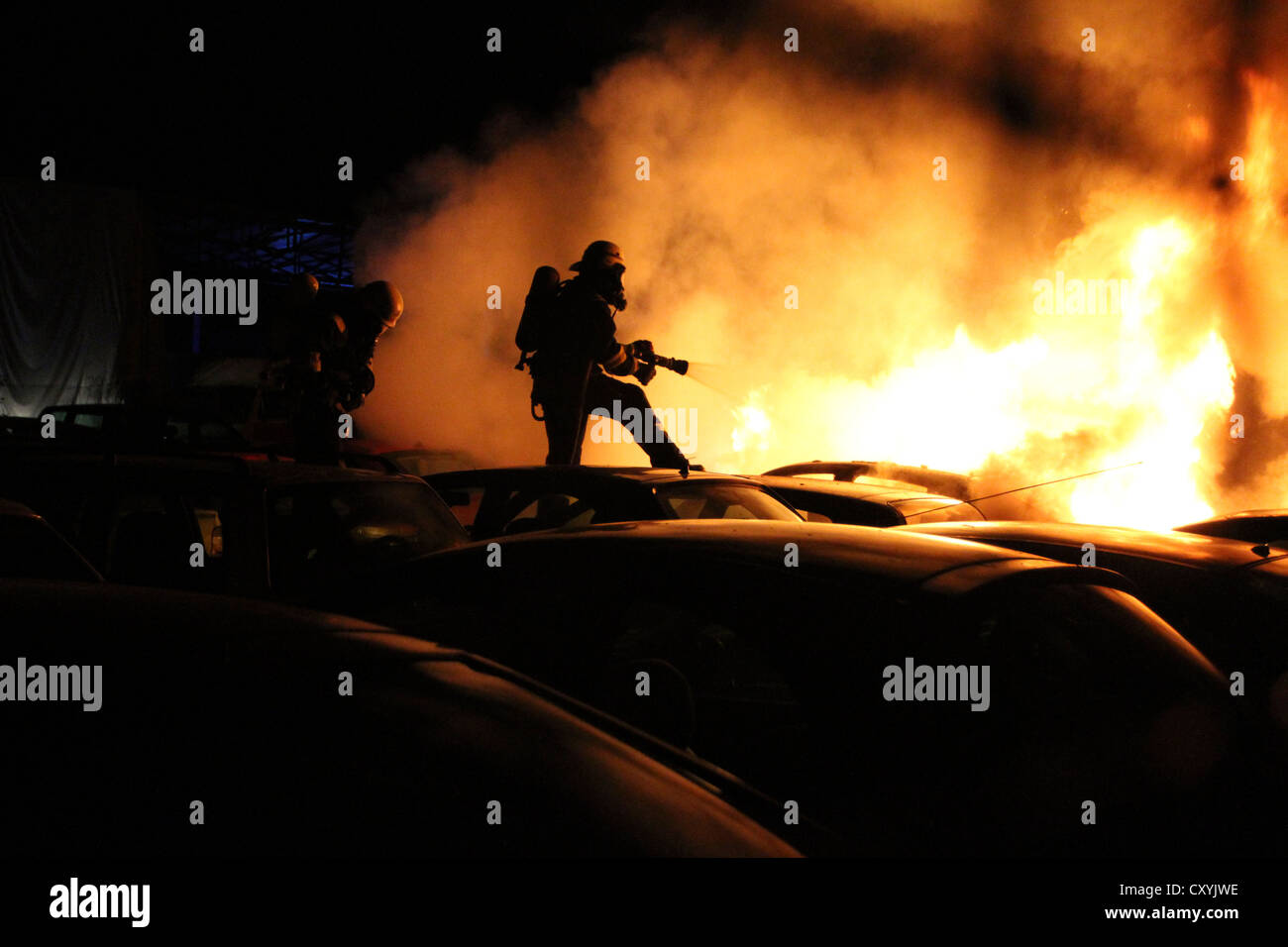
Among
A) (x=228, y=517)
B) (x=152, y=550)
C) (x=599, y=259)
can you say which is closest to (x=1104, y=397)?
(x=599, y=259)

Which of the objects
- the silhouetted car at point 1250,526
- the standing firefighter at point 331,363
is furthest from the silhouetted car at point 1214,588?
the standing firefighter at point 331,363

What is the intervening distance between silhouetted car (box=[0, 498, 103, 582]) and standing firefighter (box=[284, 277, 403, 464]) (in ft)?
15.1

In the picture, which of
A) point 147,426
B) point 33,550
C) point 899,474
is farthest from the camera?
point 147,426

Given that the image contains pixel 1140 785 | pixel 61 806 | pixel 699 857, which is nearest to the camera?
pixel 61 806

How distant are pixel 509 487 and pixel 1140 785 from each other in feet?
13.0

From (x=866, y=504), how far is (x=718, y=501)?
1827mm

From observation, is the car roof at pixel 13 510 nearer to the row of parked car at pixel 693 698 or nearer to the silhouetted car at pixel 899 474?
the row of parked car at pixel 693 698

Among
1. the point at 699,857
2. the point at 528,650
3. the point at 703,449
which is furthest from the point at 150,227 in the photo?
the point at 699,857

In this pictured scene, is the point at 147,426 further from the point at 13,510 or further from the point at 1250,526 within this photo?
the point at 1250,526

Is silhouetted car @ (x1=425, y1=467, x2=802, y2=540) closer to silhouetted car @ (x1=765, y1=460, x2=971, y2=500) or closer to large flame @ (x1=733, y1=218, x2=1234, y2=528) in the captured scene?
silhouetted car @ (x1=765, y1=460, x2=971, y2=500)

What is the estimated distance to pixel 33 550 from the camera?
3.25 m
